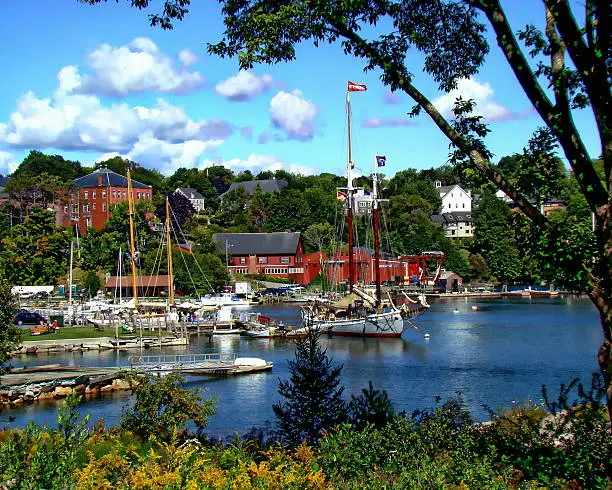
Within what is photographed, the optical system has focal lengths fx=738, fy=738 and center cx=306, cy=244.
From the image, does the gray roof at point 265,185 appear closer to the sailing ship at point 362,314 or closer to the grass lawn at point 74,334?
the sailing ship at point 362,314

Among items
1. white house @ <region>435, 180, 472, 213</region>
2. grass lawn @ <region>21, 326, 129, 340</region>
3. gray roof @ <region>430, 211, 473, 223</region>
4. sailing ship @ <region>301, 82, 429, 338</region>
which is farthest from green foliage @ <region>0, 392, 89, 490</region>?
white house @ <region>435, 180, 472, 213</region>

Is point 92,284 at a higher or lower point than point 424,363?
higher

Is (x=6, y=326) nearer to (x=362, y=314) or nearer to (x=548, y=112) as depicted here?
(x=548, y=112)

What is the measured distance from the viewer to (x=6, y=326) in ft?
82.2

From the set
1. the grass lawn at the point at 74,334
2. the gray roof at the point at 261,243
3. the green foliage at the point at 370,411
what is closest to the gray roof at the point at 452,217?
the gray roof at the point at 261,243

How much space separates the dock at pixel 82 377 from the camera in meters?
31.5

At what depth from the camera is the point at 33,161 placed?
139250 mm

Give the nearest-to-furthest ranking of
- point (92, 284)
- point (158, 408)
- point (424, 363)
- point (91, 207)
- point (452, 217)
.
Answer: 1. point (158, 408)
2. point (424, 363)
3. point (92, 284)
4. point (91, 207)
5. point (452, 217)

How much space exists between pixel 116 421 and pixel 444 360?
22333 millimetres

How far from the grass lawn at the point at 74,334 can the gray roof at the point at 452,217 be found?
271 ft

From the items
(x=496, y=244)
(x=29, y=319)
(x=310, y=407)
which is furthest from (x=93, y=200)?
(x=310, y=407)

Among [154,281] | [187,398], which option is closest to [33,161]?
[154,281]

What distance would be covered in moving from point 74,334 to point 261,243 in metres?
53.8

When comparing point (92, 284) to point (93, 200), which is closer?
point (92, 284)
